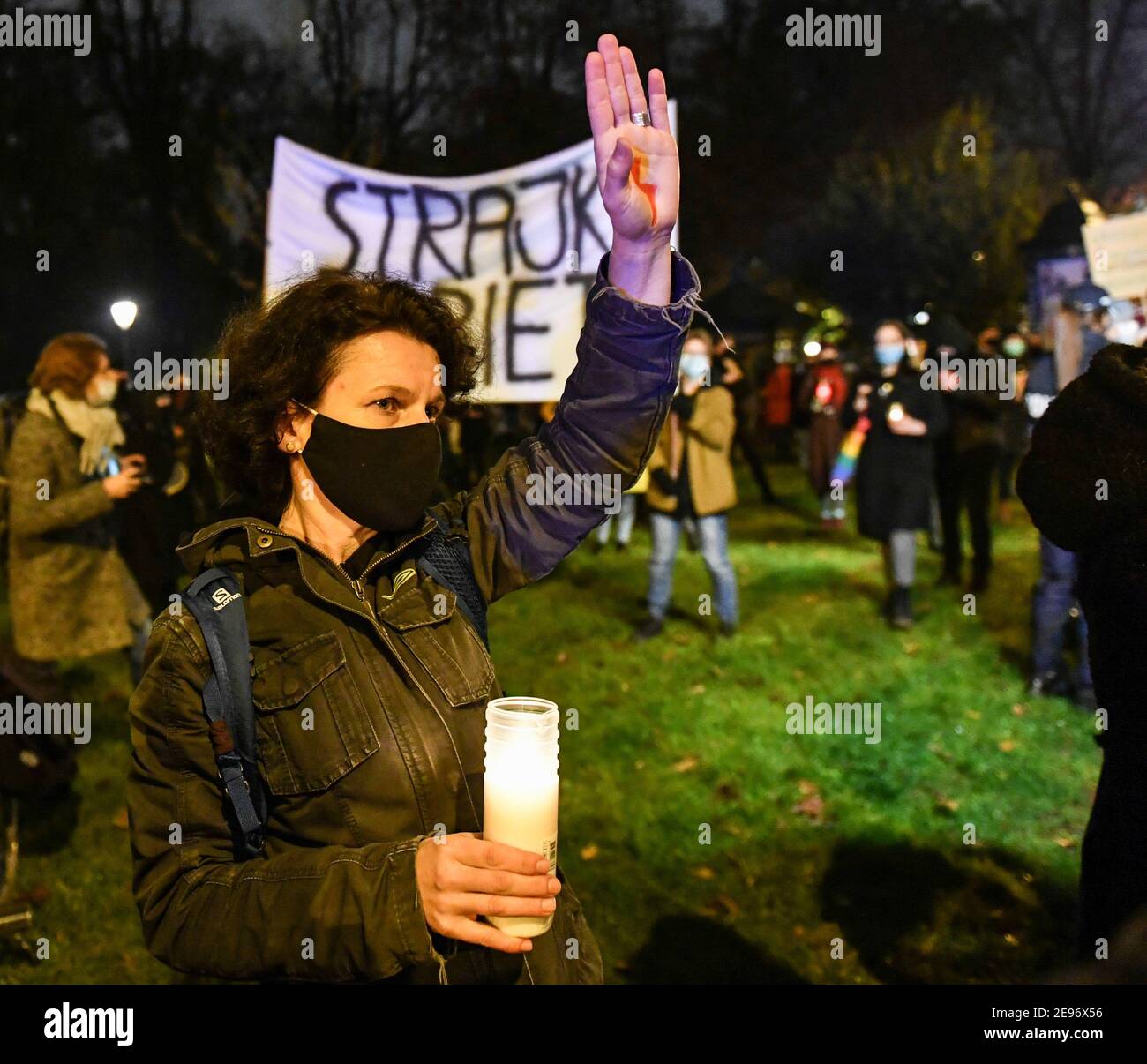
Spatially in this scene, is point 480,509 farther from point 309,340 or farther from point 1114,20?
point 1114,20

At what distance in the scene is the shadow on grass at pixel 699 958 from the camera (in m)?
3.67

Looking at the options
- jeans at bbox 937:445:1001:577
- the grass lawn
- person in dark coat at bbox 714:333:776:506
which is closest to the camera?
the grass lawn

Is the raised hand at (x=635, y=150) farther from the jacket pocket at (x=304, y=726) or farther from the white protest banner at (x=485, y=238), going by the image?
the white protest banner at (x=485, y=238)

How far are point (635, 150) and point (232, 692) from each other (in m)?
1.14

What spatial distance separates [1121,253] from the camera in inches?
206

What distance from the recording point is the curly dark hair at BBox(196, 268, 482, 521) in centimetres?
191

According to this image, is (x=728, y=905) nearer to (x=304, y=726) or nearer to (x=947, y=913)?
(x=947, y=913)

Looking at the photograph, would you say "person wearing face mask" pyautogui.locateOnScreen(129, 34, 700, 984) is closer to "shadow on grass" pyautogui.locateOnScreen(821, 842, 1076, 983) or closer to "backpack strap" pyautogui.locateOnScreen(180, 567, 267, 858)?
"backpack strap" pyautogui.locateOnScreen(180, 567, 267, 858)

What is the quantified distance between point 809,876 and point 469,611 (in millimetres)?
2991

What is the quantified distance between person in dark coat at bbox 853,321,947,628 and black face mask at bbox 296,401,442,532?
6.23 m

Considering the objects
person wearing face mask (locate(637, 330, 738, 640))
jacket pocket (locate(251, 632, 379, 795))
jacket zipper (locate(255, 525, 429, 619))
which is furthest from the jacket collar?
person wearing face mask (locate(637, 330, 738, 640))

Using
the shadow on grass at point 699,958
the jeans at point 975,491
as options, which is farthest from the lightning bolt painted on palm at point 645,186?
the jeans at point 975,491
